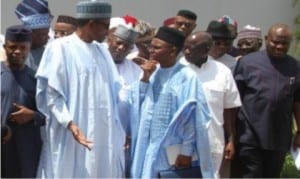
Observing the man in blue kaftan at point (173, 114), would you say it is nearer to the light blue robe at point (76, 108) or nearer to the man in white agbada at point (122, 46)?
the light blue robe at point (76, 108)

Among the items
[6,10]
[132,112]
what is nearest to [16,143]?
[132,112]

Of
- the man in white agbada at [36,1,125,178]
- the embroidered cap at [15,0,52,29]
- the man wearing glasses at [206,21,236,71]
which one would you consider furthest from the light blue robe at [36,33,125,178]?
→ the man wearing glasses at [206,21,236,71]

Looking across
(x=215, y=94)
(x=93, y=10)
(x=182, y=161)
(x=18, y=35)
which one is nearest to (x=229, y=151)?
(x=215, y=94)

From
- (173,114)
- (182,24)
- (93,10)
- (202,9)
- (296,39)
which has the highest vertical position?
(93,10)

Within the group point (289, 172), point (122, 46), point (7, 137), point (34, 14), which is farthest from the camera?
point (289, 172)

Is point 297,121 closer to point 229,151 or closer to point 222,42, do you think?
point 229,151

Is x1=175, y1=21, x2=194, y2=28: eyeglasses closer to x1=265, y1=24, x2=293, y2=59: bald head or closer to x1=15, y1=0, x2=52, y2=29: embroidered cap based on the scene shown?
x1=265, y1=24, x2=293, y2=59: bald head

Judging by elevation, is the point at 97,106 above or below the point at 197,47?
below

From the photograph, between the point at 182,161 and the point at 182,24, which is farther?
the point at 182,24

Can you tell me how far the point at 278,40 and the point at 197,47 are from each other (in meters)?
0.70

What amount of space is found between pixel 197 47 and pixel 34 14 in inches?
49.0

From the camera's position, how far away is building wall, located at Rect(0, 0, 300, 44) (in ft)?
29.2

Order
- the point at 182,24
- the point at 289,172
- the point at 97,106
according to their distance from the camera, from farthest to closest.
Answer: the point at 289,172
the point at 182,24
the point at 97,106

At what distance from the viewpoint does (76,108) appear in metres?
4.93
